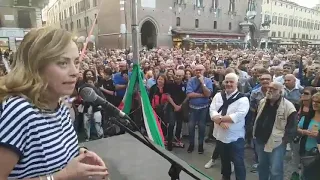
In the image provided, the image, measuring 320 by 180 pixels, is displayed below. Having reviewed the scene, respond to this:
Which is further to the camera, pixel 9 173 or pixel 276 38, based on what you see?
pixel 276 38

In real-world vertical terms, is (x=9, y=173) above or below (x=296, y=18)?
below

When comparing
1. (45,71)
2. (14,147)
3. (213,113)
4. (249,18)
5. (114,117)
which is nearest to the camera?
(14,147)

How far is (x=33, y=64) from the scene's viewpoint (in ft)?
3.24

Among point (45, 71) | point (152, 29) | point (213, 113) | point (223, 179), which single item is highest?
point (152, 29)

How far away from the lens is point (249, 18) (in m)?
44.3

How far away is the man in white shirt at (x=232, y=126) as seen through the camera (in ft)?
11.7

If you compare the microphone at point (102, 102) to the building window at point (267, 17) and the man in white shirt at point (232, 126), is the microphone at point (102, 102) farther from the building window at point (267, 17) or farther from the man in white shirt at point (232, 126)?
the building window at point (267, 17)

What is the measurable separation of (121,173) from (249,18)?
45943mm

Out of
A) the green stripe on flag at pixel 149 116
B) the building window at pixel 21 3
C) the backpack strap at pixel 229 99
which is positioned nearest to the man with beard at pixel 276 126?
the backpack strap at pixel 229 99

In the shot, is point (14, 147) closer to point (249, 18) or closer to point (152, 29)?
point (152, 29)

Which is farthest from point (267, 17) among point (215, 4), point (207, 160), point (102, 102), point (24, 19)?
point (102, 102)

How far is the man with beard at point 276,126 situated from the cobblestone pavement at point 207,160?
0.89 meters

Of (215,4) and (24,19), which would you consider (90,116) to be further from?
(215,4)

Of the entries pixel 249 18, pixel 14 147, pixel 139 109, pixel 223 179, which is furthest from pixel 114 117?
pixel 249 18
